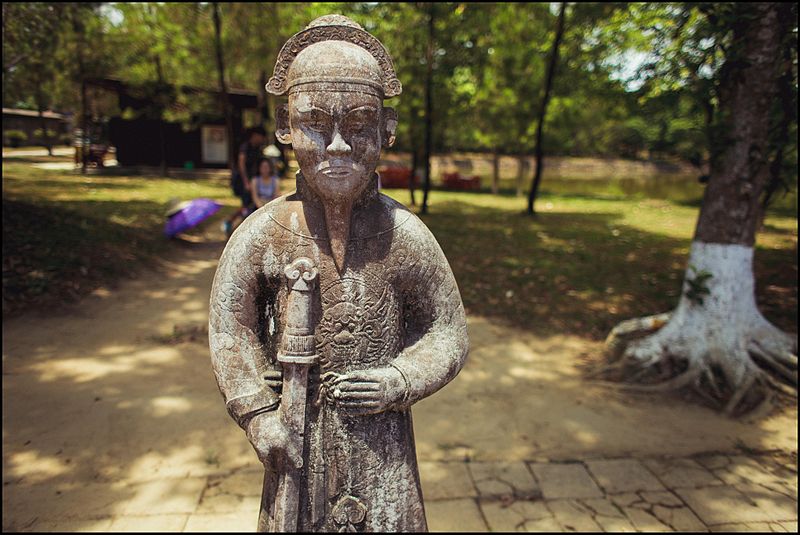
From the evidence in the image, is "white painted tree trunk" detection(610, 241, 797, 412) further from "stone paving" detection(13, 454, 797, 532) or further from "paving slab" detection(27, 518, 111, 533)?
"paving slab" detection(27, 518, 111, 533)

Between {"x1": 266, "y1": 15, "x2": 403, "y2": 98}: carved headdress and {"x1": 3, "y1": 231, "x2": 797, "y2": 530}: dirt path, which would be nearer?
{"x1": 266, "y1": 15, "x2": 403, "y2": 98}: carved headdress

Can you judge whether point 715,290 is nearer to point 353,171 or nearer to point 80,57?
point 353,171

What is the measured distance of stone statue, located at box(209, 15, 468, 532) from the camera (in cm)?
167

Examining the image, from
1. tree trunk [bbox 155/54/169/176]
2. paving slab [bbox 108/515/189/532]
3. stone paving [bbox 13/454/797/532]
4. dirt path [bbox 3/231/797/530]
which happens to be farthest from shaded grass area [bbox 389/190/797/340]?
tree trunk [bbox 155/54/169/176]

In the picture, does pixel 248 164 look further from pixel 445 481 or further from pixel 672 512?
pixel 672 512

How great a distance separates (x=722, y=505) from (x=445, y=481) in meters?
1.98

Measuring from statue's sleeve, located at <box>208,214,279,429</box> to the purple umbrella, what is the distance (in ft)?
30.8

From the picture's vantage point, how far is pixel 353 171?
1.68 m

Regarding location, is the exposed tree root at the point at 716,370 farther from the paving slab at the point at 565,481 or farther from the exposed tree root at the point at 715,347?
the paving slab at the point at 565,481

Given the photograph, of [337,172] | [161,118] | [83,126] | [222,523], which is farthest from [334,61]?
[83,126]

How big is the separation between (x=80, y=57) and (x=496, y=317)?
57.1ft

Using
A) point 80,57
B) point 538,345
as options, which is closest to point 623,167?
point 80,57

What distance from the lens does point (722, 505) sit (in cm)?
384

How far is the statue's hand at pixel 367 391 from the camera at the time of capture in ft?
5.57
